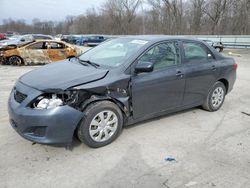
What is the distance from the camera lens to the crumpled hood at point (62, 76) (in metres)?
3.23

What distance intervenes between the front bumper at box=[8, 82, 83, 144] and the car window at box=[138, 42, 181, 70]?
142 cm

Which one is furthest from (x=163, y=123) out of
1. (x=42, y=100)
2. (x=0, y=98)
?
(x=0, y=98)

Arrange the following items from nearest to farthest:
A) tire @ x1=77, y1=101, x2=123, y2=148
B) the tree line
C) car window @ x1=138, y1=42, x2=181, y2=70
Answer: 1. tire @ x1=77, y1=101, x2=123, y2=148
2. car window @ x1=138, y1=42, x2=181, y2=70
3. the tree line

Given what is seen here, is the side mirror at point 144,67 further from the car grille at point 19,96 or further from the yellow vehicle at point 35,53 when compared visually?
the yellow vehicle at point 35,53

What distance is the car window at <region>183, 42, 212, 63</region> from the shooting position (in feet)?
14.6

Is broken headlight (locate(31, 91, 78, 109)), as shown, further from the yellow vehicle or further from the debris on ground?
the yellow vehicle

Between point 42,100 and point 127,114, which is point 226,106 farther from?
point 42,100

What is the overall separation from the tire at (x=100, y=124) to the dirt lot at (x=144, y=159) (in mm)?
142

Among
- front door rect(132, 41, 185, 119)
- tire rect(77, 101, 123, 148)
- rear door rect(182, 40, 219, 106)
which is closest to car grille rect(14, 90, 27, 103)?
tire rect(77, 101, 123, 148)

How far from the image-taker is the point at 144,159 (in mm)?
3299

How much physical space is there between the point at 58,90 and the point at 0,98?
3620 millimetres

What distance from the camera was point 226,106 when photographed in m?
5.67

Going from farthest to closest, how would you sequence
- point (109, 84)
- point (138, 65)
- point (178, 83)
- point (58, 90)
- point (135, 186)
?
point (178, 83) → point (138, 65) → point (109, 84) → point (58, 90) → point (135, 186)

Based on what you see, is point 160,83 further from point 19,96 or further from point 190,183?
point 19,96
